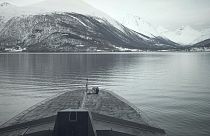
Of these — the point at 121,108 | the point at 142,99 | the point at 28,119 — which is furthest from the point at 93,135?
the point at 142,99

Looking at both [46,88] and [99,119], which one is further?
[46,88]

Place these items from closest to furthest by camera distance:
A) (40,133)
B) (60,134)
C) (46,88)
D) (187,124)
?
(60,134) < (40,133) < (187,124) < (46,88)

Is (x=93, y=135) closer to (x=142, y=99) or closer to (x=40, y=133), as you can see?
(x=40, y=133)

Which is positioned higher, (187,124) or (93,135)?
(93,135)

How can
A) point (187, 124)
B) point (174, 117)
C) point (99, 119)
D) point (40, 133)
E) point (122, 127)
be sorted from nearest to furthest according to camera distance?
point (40, 133) → point (122, 127) → point (99, 119) → point (187, 124) → point (174, 117)

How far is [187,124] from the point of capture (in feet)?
152

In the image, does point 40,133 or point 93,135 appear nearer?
point 93,135

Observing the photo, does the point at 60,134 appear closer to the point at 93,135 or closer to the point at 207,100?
the point at 93,135

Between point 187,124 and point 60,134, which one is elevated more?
point 60,134

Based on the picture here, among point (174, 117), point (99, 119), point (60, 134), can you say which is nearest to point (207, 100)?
point (174, 117)

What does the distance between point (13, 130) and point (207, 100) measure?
158 ft

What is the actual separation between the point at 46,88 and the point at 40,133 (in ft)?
184

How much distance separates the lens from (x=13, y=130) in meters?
36.5

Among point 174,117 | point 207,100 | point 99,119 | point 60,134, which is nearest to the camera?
point 60,134
